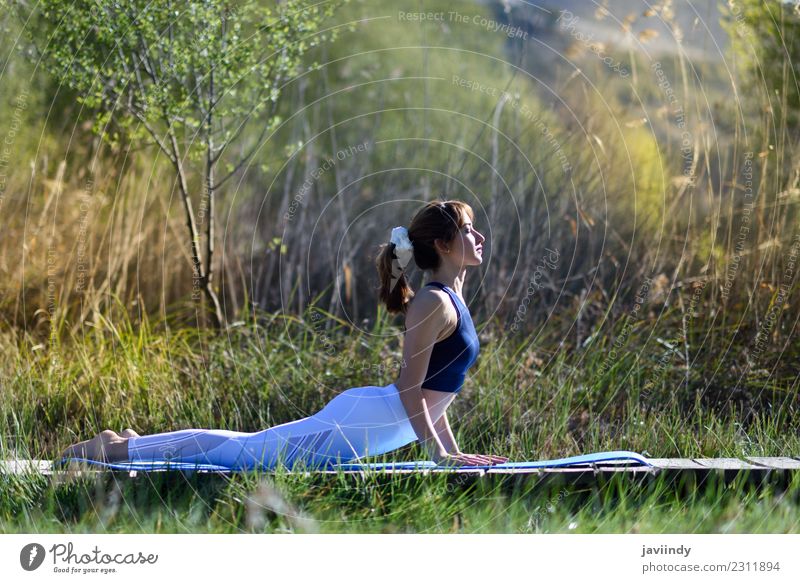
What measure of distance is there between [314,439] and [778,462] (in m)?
1.92

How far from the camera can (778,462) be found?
4105 mm

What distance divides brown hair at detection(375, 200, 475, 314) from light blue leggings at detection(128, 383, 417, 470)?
423 mm

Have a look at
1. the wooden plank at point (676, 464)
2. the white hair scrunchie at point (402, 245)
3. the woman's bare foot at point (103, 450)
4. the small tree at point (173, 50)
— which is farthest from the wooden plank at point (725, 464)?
the small tree at point (173, 50)

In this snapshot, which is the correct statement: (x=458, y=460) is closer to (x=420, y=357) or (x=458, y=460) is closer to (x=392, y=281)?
(x=420, y=357)

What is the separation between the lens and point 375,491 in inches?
145

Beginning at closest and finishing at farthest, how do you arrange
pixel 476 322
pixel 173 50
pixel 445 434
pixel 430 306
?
pixel 430 306
pixel 445 434
pixel 173 50
pixel 476 322

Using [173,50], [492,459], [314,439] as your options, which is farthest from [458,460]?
[173,50]

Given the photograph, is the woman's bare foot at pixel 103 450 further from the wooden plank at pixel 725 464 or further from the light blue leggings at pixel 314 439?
the wooden plank at pixel 725 464

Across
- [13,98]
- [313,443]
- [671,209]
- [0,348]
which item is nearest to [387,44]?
[13,98]

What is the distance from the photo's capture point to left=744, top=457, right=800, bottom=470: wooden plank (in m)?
4.02

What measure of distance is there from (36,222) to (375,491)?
12.0ft

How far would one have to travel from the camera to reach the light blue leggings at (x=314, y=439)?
395cm

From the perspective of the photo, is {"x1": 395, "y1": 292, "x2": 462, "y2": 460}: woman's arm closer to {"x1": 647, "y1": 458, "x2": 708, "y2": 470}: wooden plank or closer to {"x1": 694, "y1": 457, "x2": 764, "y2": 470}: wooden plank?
{"x1": 647, "y1": 458, "x2": 708, "y2": 470}: wooden plank

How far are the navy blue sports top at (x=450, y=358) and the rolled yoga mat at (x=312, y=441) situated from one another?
0.17 m
